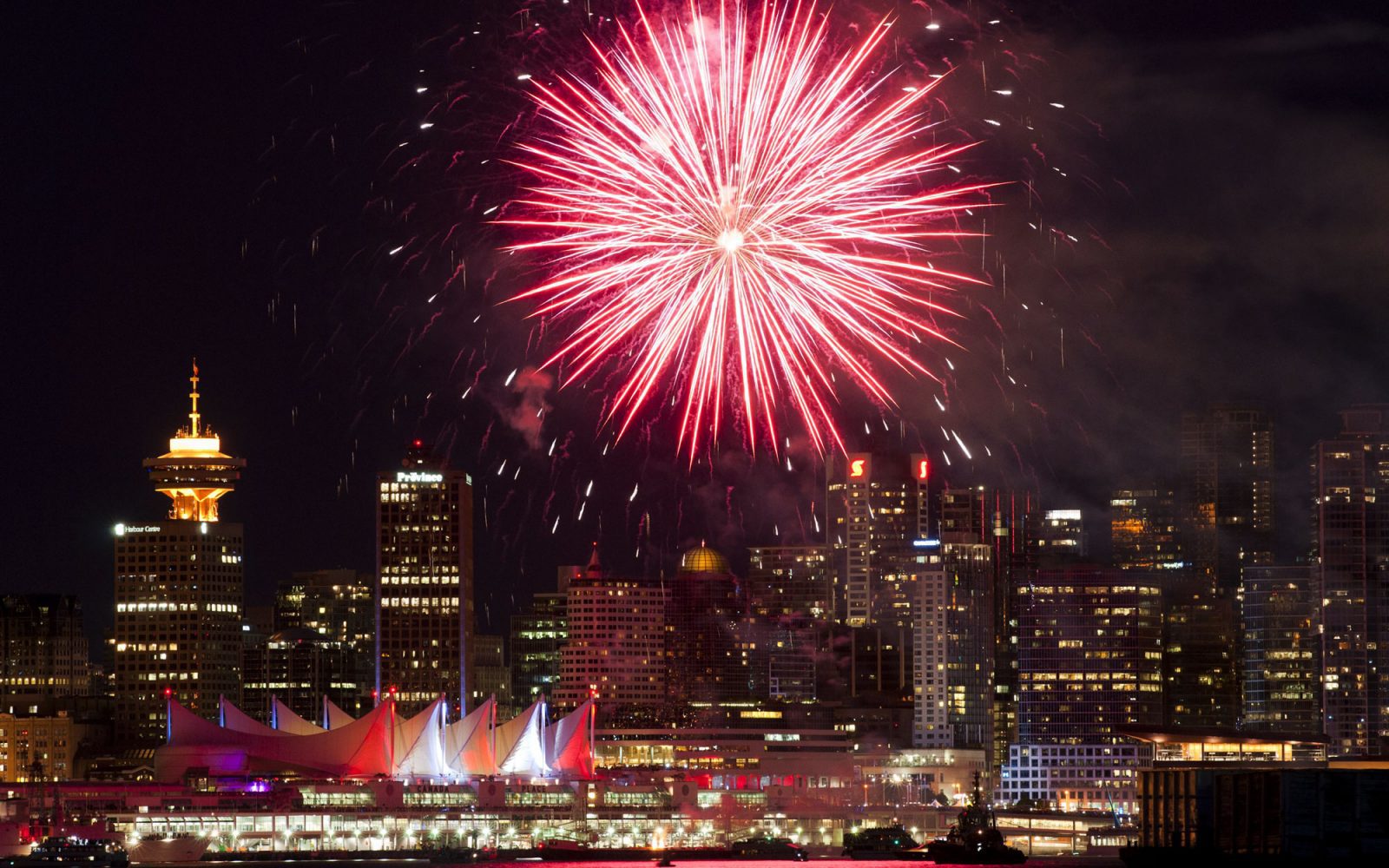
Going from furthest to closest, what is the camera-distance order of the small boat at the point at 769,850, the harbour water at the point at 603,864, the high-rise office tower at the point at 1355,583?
1. the high-rise office tower at the point at 1355,583
2. the small boat at the point at 769,850
3. the harbour water at the point at 603,864

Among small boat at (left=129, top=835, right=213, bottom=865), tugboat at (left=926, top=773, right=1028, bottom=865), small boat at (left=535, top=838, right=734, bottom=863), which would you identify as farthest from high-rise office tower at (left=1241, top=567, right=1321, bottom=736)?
small boat at (left=129, top=835, right=213, bottom=865)

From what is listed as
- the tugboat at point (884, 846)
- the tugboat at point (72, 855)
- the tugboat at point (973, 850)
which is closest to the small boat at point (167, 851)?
the tugboat at point (72, 855)

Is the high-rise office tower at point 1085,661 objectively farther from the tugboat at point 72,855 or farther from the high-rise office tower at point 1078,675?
the tugboat at point 72,855

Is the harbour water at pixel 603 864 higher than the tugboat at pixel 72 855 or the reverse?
the reverse

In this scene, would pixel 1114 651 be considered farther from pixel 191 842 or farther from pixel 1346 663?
pixel 191 842

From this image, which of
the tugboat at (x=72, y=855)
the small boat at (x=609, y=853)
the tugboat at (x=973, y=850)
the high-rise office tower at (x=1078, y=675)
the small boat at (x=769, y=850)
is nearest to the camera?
the tugboat at (x=72, y=855)

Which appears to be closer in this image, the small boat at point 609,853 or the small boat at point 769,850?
the small boat at point 609,853
